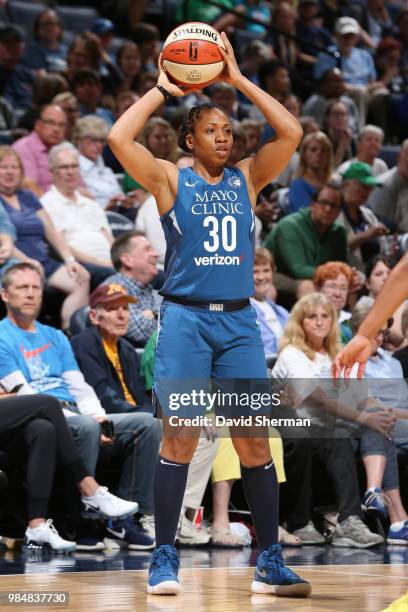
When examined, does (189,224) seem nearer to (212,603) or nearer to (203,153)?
(203,153)

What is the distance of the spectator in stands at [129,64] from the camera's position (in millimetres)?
12164

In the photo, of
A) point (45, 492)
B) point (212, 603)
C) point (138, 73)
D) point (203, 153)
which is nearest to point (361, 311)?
point (45, 492)

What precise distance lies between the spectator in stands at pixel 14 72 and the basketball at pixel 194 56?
22.4 feet

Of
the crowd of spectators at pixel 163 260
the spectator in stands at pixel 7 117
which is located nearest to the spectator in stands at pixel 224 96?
the crowd of spectators at pixel 163 260

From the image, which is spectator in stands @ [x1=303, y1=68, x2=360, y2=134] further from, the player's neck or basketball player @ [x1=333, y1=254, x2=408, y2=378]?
basketball player @ [x1=333, y1=254, x2=408, y2=378]

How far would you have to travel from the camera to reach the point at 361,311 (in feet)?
26.0

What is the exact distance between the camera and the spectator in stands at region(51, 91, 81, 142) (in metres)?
10.1

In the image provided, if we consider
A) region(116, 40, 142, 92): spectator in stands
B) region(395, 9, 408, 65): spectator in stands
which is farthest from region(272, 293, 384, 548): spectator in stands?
region(395, 9, 408, 65): spectator in stands

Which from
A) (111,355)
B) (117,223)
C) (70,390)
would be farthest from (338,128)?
(70,390)

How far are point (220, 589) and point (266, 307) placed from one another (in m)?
3.59

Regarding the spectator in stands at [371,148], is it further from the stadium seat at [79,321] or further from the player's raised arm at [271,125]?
the player's raised arm at [271,125]

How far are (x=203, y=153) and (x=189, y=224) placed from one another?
33 cm

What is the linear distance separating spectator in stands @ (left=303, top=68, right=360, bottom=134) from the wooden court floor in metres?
7.98

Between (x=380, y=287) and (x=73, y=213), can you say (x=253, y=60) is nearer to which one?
(x=73, y=213)
